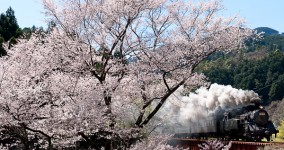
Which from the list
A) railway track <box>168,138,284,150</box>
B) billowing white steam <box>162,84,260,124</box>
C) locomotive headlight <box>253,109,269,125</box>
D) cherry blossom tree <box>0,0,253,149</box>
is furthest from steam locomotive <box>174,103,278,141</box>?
cherry blossom tree <box>0,0,253,149</box>

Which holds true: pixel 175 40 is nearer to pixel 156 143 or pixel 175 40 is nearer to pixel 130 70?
pixel 130 70

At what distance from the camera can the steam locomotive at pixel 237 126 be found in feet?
72.5

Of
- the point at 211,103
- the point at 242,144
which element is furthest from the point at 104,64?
the point at 211,103

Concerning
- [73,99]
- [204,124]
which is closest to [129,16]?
[73,99]

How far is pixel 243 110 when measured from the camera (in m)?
24.8

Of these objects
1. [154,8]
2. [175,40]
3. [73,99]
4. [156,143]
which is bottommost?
[156,143]

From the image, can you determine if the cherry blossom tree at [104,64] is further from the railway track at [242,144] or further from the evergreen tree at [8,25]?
the evergreen tree at [8,25]

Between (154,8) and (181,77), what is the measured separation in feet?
9.33

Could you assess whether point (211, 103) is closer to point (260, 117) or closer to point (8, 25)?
point (260, 117)

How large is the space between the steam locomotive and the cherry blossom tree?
757 centimetres

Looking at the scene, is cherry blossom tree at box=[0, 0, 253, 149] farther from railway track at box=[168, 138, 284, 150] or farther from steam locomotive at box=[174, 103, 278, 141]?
steam locomotive at box=[174, 103, 278, 141]

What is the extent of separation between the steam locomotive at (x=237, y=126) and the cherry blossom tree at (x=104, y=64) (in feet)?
24.8

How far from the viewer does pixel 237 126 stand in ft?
77.4

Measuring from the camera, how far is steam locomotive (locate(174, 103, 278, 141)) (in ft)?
72.5
